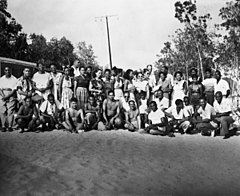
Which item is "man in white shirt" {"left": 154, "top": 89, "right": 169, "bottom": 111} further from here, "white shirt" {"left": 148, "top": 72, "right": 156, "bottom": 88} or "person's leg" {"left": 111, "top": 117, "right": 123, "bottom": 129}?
"person's leg" {"left": 111, "top": 117, "right": 123, "bottom": 129}

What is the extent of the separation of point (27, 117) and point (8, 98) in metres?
0.58

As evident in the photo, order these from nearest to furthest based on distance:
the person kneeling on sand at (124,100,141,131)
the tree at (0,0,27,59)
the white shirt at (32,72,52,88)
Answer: the person kneeling on sand at (124,100,141,131) → the white shirt at (32,72,52,88) → the tree at (0,0,27,59)

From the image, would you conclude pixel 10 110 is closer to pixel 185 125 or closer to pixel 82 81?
pixel 82 81

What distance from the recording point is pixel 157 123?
661cm

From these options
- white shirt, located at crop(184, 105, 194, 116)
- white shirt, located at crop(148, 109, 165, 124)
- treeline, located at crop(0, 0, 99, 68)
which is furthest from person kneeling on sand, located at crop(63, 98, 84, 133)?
treeline, located at crop(0, 0, 99, 68)

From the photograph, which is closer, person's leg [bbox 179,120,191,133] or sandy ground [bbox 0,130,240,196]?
sandy ground [bbox 0,130,240,196]

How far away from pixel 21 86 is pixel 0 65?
6.54 feet

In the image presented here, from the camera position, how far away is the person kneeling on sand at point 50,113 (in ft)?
22.1

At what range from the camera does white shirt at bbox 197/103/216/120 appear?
21.5 ft

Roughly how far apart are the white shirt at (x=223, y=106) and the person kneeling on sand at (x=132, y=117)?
136cm

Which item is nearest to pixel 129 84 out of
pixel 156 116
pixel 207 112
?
pixel 156 116

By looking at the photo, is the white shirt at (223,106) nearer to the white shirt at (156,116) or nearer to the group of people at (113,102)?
the group of people at (113,102)

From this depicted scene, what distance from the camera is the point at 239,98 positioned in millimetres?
7203

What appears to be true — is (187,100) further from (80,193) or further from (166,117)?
(80,193)
